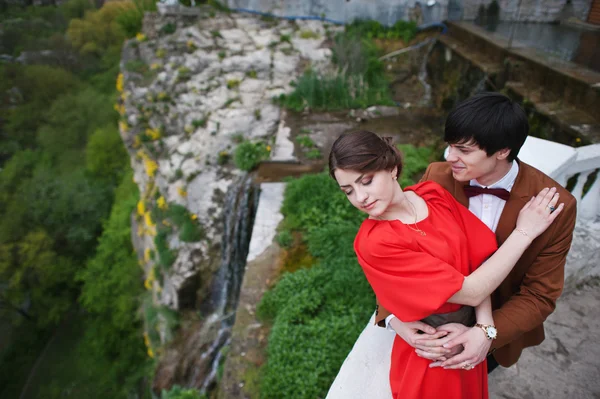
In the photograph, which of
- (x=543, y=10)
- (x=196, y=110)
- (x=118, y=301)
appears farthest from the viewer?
(x=118, y=301)

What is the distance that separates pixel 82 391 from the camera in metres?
11.4

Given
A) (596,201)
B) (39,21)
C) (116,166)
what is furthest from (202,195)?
(39,21)

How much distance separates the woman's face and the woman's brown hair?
2 cm

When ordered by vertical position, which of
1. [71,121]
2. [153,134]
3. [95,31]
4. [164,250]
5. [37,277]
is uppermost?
[95,31]

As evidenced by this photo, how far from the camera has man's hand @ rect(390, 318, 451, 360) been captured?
4.35 ft

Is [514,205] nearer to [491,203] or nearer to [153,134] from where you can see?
[491,203]

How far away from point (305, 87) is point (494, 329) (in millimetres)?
6903

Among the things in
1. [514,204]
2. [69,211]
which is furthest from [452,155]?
[69,211]

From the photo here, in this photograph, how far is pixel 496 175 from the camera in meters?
1.43

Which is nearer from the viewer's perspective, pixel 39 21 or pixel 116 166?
pixel 116 166

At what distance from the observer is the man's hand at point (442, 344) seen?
1.31m

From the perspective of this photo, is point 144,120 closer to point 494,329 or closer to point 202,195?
point 202,195

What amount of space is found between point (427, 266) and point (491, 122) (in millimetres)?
569

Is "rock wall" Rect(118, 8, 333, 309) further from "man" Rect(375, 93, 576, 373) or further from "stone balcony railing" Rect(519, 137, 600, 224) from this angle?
"man" Rect(375, 93, 576, 373)
